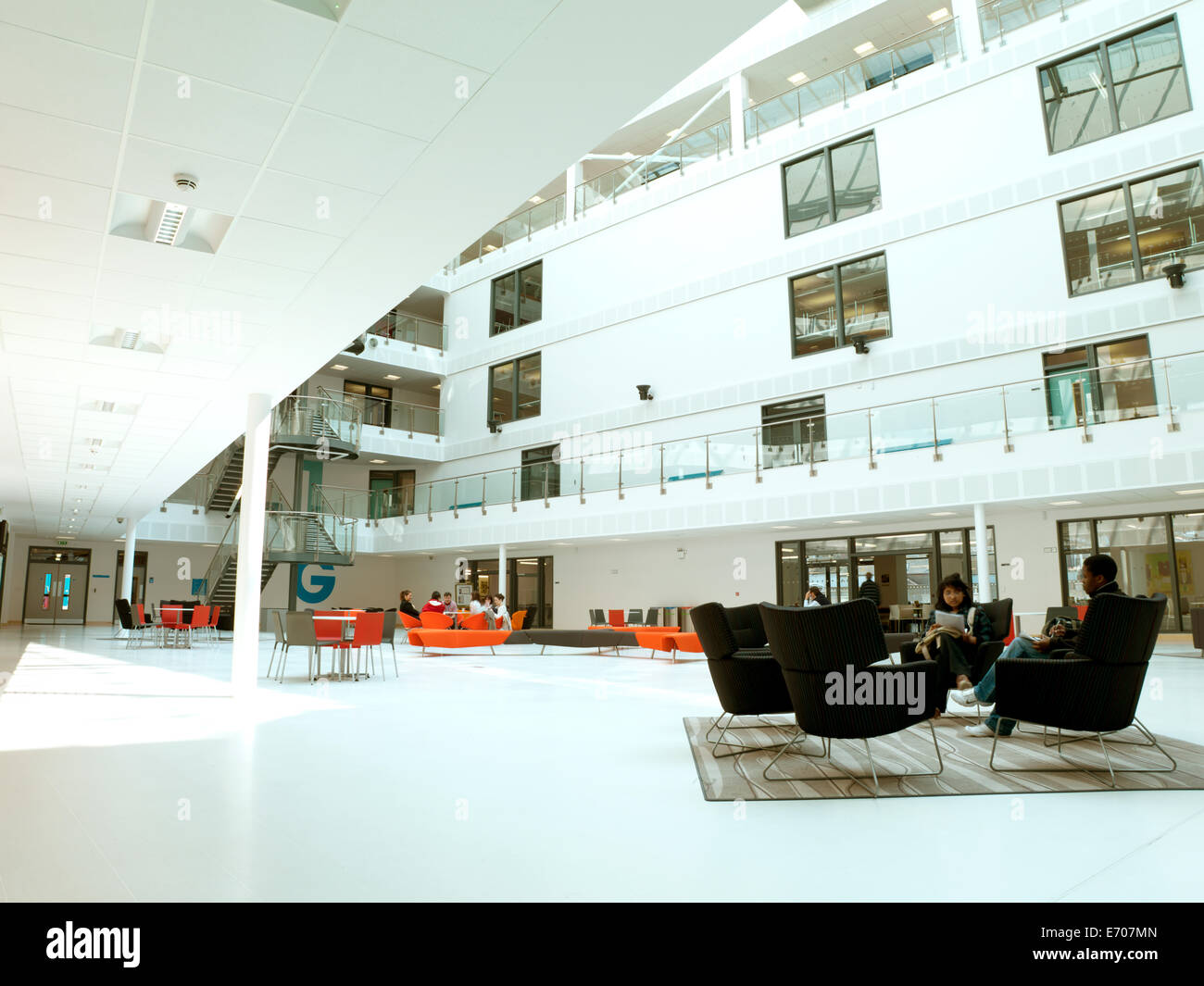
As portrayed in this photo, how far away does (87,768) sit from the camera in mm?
4496

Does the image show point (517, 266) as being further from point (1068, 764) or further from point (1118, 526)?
point (1068, 764)

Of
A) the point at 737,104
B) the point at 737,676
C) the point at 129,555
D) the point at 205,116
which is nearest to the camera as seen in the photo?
the point at 205,116

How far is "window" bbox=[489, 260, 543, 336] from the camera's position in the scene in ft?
72.9

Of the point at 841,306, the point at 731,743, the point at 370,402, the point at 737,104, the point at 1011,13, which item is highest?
the point at 737,104

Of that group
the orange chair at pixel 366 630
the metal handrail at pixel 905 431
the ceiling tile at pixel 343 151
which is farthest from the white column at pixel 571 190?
the ceiling tile at pixel 343 151

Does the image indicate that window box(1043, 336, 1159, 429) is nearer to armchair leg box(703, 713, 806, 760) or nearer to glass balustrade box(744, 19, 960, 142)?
glass balustrade box(744, 19, 960, 142)

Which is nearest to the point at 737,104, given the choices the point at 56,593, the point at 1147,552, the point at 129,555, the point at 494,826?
the point at 1147,552

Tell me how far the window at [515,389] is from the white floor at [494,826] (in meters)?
16.2

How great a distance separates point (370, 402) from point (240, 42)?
20.0m

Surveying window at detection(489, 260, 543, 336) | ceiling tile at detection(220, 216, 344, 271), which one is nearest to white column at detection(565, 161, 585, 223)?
window at detection(489, 260, 543, 336)

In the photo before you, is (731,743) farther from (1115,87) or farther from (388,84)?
(1115,87)

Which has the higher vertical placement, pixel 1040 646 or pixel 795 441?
pixel 795 441

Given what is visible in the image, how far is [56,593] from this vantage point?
24.4m

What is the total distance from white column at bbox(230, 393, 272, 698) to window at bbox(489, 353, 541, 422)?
12.9 meters
